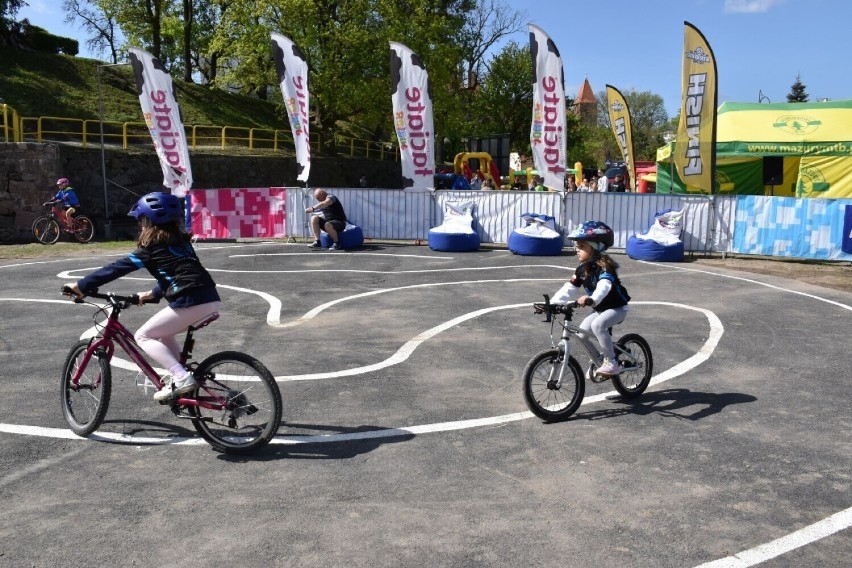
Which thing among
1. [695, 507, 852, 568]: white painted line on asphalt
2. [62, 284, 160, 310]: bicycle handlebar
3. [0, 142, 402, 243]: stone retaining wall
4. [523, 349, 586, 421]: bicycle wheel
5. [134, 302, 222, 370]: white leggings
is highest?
[0, 142, 402, 243]: stone retaining wall

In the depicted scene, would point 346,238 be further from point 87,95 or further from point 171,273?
point 87,95

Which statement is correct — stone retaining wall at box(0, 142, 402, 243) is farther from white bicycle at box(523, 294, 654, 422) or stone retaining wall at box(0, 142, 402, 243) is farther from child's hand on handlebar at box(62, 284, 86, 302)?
white bicycle at box(523, 294, 654, 422)

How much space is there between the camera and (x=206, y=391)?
19.4ft

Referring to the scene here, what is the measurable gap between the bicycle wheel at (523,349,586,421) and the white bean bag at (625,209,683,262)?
1204cm

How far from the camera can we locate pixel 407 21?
135 feet

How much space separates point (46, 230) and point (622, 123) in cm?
2052

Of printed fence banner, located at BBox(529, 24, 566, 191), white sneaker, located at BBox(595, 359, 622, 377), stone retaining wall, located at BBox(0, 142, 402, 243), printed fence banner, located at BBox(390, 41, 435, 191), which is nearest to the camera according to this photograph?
white sneaker, located at BBox(595, 359, 622, 377)

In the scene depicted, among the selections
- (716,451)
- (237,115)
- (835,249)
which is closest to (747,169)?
(835,249)

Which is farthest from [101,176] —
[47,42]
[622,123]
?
[47,42]

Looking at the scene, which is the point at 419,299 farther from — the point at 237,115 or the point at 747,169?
the point at 237,115

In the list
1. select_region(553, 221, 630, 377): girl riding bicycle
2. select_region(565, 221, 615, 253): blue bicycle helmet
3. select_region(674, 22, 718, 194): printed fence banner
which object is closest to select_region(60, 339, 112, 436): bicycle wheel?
select_region(553, 221, 630, 377): girl riding bicycle

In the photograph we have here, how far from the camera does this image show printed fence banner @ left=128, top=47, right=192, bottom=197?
2219cm

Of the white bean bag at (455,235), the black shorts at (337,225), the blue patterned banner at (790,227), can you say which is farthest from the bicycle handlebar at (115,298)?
the blue patterned banner at (790,227)

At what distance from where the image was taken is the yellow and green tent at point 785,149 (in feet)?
77.3
